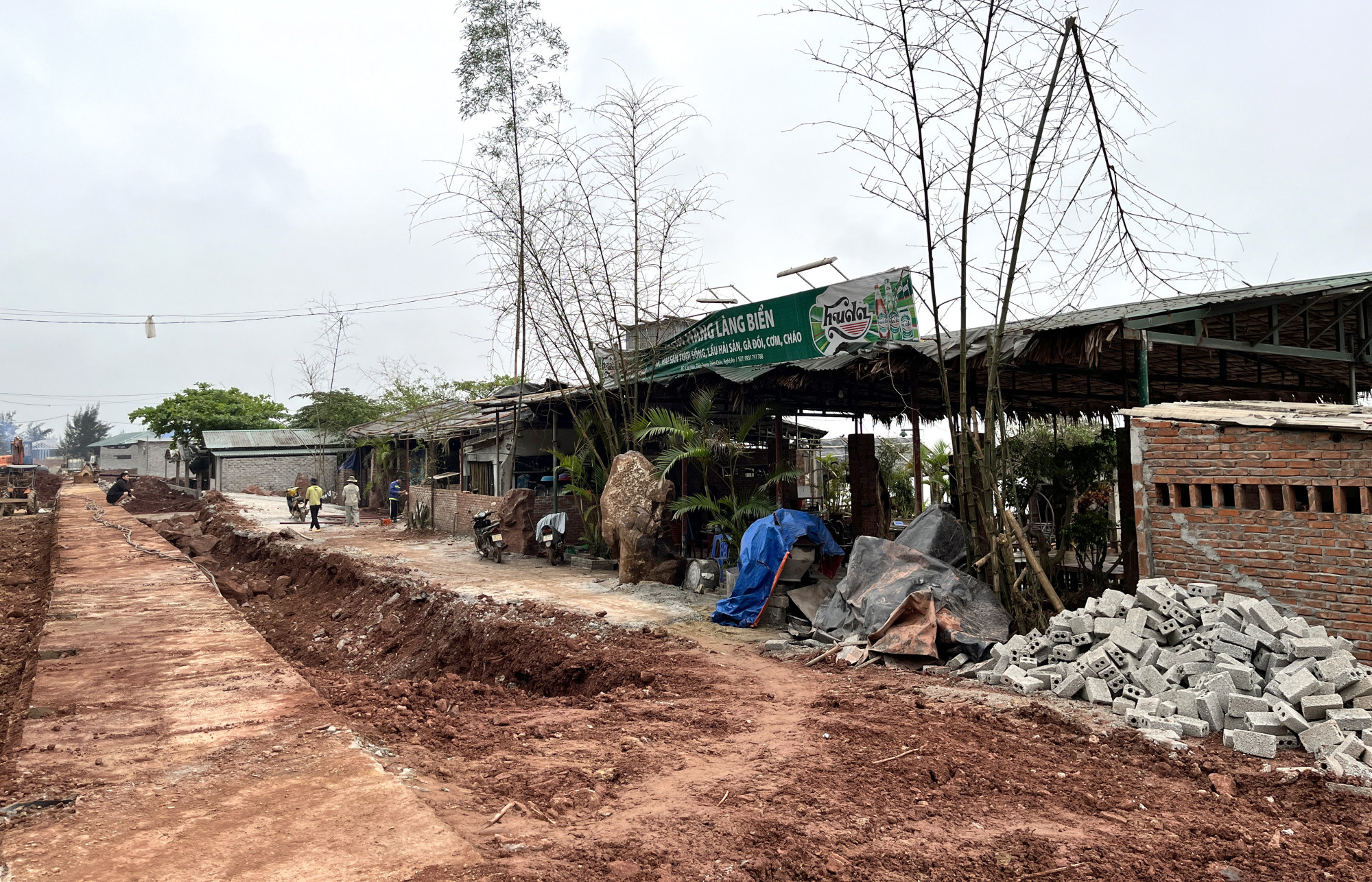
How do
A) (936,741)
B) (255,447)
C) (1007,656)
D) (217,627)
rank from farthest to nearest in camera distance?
(255,447)
(217,627)
(1007,656)
(936,741)

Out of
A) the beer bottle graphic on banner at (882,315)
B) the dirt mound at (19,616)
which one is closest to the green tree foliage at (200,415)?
the dirt mound at (19,616)

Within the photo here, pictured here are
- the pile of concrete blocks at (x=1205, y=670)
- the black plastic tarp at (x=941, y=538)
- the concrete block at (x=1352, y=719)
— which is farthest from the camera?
the black plastic tarp at (x=941, y=538)

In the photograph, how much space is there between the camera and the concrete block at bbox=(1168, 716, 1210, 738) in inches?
195

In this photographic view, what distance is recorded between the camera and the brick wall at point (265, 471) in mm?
38969

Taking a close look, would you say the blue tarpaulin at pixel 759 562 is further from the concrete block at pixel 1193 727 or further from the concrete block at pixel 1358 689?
the concrete block at pixel 1358 689

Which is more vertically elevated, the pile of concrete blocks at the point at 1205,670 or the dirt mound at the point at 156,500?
the dirt mound at the point at 156,500

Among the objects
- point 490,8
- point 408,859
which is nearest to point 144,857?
point 408,859

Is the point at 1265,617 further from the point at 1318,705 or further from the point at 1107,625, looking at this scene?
the point at 1107,625

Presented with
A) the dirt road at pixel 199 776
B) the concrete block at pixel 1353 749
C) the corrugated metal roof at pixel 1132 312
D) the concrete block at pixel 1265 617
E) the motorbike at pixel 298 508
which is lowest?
the concrete block at pixel 1353 749

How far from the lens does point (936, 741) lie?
192 inches

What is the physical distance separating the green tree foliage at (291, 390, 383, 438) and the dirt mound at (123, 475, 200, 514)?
5.75m

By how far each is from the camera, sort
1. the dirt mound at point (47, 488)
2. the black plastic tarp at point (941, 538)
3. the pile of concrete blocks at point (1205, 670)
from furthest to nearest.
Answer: the dirt mound at point (47, 488)
the black plastic tarp at point (941, 538)
the pile of concrete blocks at point (1205, 670)

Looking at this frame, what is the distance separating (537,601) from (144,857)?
7273mm

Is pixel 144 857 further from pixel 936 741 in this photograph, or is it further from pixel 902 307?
pixel 902 307
